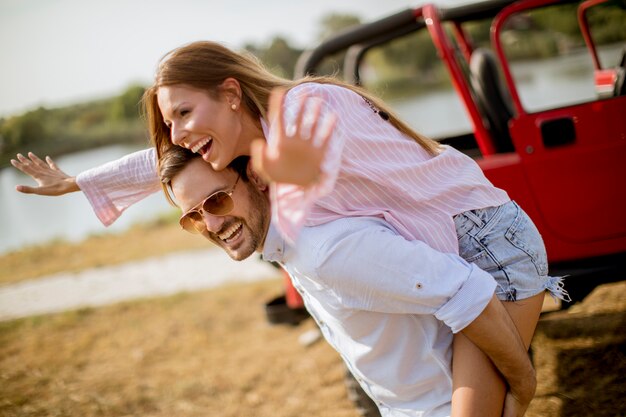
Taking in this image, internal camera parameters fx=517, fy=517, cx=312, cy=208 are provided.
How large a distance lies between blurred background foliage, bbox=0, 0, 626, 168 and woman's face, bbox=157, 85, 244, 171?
1.41 ft

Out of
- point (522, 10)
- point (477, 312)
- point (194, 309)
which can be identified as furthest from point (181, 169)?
point (194, 309)

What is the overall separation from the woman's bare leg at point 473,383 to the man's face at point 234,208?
0.68 m

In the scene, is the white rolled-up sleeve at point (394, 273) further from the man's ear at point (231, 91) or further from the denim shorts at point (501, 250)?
the man's ear at point (231, 91)

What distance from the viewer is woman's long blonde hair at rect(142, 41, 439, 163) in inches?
63.1

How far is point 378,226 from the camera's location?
134 centimetres

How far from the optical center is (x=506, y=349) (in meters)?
1.40

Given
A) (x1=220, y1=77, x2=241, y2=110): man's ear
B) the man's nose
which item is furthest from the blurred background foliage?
the man's nose

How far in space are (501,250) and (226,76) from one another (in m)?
1.00

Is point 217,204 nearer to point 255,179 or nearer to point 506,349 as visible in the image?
point 255,179

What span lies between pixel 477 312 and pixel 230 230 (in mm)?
792

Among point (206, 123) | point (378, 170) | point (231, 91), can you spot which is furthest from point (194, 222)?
point (378, 170)

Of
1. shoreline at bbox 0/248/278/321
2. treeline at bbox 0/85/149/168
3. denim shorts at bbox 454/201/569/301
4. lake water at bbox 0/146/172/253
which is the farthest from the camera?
lake water at bbox 0/146/172/253

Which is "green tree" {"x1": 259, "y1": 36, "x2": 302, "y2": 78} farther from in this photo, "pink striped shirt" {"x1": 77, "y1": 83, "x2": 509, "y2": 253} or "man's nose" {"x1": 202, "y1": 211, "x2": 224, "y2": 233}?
"pink striped shirt" {"x1": 77, "y1": 83, "x2": 509, "y2": 253}

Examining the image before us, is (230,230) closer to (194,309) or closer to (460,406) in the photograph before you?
(460,406)
